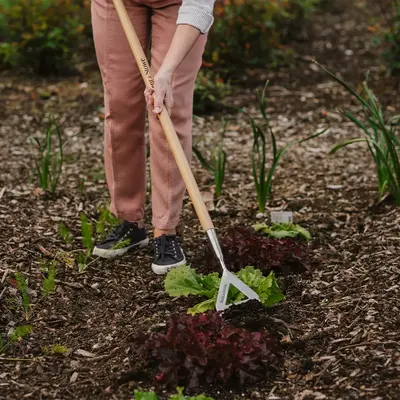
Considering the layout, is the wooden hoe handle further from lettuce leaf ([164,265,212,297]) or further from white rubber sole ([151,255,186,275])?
white rubber sole ([151,255,186,275])

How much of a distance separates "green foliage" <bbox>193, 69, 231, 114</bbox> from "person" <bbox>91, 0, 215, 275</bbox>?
2213 millimetres

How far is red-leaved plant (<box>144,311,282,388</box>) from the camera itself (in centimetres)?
254

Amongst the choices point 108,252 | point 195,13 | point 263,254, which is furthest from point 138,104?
point 263,254


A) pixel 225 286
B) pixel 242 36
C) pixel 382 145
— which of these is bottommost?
pixel 225 286

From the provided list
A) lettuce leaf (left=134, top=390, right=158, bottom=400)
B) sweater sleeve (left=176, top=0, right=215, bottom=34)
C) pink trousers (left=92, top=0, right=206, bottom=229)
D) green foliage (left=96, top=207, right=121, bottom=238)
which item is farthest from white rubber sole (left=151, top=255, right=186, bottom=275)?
lettuce leaf (left=134, top=390, right=158, bottom=400)

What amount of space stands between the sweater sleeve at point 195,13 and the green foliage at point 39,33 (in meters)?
3.66

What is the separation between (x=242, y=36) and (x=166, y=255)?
3.63 meters

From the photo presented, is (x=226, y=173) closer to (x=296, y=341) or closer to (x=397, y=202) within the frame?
(x=397, y=202)

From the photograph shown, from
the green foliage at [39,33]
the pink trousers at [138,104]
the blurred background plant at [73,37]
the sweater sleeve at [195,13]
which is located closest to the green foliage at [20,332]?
the pink trousers at [138,104]

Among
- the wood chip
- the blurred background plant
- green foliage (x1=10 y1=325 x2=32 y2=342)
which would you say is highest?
the blurred background plant

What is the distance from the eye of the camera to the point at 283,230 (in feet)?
12.5

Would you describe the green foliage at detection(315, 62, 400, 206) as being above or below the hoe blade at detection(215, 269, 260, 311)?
above

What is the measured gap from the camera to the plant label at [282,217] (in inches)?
155

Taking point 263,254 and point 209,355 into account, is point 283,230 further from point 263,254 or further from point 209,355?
point 209,355
